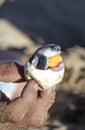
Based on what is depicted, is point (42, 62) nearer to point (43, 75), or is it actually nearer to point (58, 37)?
point (43, 75)

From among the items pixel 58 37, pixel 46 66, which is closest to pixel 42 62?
pixel 46 66

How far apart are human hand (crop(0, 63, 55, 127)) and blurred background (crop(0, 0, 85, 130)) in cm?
149

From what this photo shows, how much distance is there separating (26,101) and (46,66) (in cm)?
11

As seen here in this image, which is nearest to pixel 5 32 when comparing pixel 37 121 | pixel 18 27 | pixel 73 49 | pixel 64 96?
pixel 18 27

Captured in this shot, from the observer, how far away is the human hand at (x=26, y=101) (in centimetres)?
131

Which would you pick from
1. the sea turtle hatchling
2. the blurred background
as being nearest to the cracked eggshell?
the sea turtle hatchling

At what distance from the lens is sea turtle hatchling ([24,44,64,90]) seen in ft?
4.32

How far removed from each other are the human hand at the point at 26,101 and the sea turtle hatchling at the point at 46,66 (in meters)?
0.03

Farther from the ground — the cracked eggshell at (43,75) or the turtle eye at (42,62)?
the turtle eye at (42,62)

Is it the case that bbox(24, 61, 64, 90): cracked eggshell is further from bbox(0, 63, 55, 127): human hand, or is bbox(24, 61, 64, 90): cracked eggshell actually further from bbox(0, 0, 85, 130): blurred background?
bbox(0, 0, 85, 130): blurred background

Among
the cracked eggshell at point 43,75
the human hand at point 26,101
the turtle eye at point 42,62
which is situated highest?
the turtle eye at point 42,62

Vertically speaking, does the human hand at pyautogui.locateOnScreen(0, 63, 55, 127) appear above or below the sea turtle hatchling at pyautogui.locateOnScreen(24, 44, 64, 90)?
below

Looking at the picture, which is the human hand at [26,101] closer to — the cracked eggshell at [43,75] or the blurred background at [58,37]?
the cracked eggshell at [43,75]

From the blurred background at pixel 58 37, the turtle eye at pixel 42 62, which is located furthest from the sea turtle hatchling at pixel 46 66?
the blurred background at pixel 58 37
